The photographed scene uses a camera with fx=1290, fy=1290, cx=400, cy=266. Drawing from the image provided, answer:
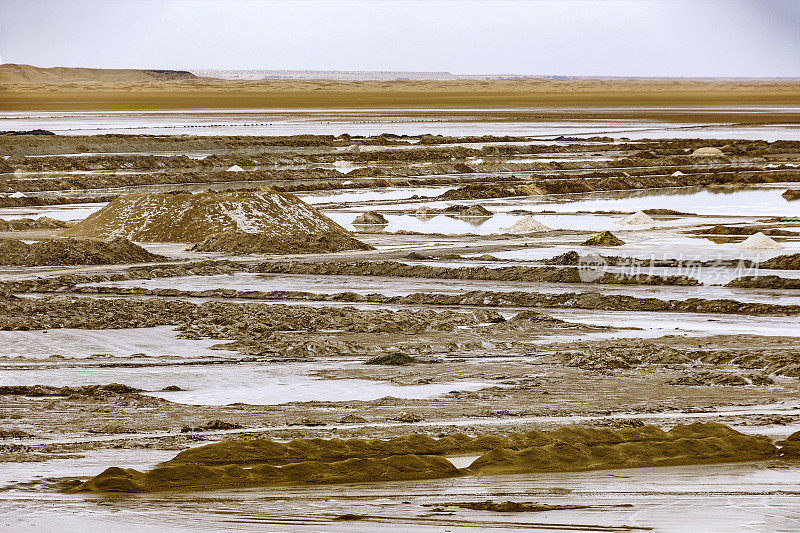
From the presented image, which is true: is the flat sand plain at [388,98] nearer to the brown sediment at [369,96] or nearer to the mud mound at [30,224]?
the brown sediment at [369,96]

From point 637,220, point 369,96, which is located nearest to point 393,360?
point 637,220

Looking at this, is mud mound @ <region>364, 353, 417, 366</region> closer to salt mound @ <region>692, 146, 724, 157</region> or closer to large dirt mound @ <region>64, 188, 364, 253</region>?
large dirt mound @ <region>64, 188, 364, 253</region>

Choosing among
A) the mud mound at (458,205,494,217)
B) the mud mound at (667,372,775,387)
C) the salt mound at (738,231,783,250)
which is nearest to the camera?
the mud mound at (667,372,775,387)

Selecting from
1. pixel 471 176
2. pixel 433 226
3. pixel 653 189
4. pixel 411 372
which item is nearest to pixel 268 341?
pixel 411 372

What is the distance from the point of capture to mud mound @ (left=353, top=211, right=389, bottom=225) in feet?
83.0

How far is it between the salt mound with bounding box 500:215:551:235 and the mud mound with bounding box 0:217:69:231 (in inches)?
331

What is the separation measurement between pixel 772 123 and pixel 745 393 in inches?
2308

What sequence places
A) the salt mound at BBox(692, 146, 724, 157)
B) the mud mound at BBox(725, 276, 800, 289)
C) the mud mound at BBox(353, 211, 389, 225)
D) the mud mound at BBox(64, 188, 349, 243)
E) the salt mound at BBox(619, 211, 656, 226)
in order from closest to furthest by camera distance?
the mud mound at BBox(725, 276, 800, 289), the mud mound at BBox(64, 188, 349, 243), the salt mound at BBox(619, 211, 656, 226), the mud mound at BBox(353, 211, 389, 225), the salt mound at BBox(692, 146, 724, 157)

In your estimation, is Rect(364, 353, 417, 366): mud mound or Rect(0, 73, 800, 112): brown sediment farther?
Rect(0, 73, 800, 112): brown sediment

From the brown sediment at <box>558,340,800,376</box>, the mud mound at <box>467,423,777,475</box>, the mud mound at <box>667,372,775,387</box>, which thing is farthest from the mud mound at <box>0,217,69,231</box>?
the mud mound at <box>467,423,777,475</box>

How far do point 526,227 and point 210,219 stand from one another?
19.4ft

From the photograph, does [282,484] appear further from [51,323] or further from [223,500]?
[51,323]

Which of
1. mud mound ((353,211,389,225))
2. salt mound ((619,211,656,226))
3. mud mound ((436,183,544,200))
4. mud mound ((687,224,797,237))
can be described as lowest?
mud mound ((436,183,544,200))

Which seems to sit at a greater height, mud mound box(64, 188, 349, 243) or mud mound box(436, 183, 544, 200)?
mud mound box(64, 188, 349, 243)
